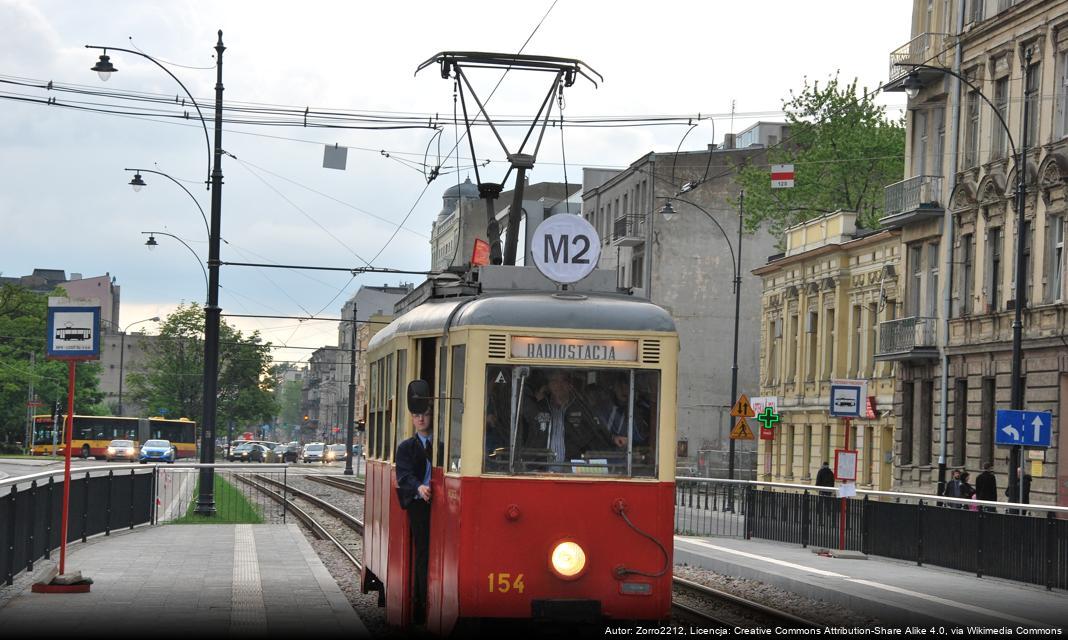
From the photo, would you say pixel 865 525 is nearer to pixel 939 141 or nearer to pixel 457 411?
pixel 457 411

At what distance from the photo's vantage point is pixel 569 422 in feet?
37.1

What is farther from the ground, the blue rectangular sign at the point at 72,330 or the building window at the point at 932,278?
the building window at the point at 932,278

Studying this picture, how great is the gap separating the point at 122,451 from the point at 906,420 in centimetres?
5301

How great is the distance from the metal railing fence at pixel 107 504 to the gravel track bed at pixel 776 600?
688 cm

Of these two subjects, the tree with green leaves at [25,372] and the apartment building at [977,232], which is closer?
the apartment building at [977,232]

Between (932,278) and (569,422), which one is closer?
(569,422)

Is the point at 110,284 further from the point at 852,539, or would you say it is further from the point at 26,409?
the point at 852,539

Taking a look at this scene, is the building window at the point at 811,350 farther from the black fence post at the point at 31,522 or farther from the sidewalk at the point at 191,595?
the black fence post at the point at 31,522

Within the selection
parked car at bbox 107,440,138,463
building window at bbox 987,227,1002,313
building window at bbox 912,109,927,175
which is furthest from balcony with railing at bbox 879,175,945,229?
parked car at bbox 107,440,138,463

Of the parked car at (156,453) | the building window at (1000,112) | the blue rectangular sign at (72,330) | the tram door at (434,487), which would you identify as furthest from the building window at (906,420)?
the parked car at (156,453)

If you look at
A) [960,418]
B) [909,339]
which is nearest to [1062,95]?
[960,418]

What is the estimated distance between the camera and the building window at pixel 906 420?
1816 inches

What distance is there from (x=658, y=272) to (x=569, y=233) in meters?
63.0

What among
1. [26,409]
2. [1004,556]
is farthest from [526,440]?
[26,409]
